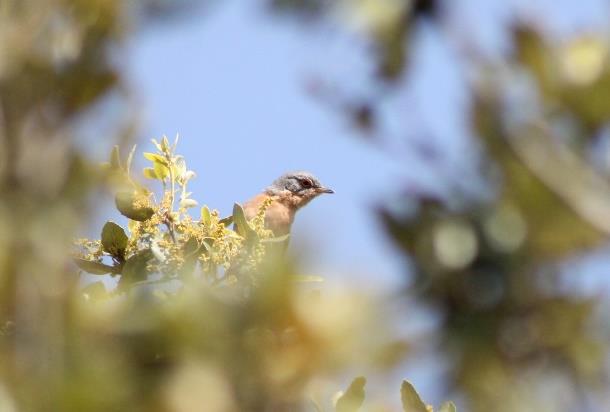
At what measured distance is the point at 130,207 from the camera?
5.18 metres

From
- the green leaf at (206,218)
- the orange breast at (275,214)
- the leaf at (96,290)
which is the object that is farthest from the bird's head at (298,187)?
the leaf at (96,290)

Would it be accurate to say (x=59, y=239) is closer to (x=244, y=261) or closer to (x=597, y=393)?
(x=597, y=393)

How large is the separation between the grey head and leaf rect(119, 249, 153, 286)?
616cm

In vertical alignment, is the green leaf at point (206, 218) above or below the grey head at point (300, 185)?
below

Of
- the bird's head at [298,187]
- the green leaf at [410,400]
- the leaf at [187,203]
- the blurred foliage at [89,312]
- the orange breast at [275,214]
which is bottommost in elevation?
the blurred foliage at [89,312]

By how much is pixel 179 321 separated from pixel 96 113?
1.90ft

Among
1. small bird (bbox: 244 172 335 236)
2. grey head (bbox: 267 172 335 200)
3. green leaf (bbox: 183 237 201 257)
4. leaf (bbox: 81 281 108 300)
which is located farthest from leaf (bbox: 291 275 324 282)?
grey head (bbox: 267 172 335 200)

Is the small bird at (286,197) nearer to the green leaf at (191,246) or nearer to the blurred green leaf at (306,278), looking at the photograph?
the green leaf at (191,246)

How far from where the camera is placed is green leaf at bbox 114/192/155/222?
5.15 meters

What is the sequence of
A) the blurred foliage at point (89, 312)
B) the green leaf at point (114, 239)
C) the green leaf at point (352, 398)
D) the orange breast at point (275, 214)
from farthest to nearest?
the orange breast at point (275, 214) < the green leaf at point (114, 239) < the green leaf at point (352, 398) < the blurred foliage at point (89, 312)

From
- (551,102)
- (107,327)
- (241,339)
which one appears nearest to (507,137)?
(551,102)

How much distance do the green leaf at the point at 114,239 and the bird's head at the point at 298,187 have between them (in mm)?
5773

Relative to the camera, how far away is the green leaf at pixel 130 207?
16.9 feet

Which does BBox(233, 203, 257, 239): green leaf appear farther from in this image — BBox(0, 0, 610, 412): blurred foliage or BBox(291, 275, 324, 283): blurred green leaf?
BBox(291, 275, 324, 283): blurred green leaf
